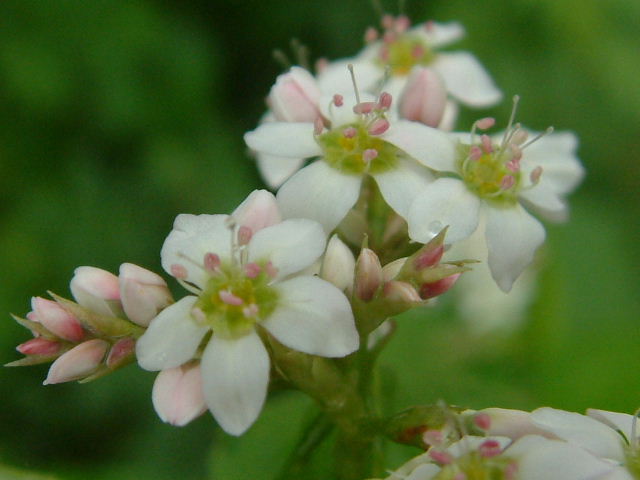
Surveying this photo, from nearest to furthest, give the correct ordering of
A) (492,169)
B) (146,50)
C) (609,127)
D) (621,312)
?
(492,169) → (621,312) → (146,50) → (609,127)

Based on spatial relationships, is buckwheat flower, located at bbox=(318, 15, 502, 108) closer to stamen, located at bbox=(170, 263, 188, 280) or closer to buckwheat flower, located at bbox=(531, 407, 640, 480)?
stamen, located at bbox=(170, 263, 188, 280)

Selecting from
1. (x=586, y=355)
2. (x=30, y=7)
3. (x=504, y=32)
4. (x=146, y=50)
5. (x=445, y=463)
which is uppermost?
(x=30, y=7)

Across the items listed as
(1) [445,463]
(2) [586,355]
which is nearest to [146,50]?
(2) [586,355]

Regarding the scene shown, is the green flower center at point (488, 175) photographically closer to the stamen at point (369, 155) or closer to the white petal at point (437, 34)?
the stamen at point (369, 155)

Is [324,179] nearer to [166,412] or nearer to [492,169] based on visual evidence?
[492,169]

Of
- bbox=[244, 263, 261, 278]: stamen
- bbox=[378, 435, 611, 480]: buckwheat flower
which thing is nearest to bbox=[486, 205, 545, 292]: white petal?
bbox=[378, 435, 611, 480]: buckwheat flower

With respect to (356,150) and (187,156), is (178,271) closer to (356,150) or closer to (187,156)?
(356,150)
